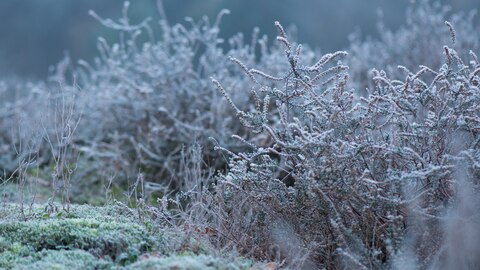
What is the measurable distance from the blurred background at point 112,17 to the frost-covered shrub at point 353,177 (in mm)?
11791

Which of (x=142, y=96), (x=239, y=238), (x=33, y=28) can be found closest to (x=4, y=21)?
(x=33, y=28)

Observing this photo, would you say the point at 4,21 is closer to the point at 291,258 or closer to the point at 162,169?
the point at 162,169

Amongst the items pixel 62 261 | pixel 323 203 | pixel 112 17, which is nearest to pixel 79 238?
pixel 62 261

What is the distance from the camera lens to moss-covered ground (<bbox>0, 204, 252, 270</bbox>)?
314 cm

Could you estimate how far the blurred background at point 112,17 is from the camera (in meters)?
15.6

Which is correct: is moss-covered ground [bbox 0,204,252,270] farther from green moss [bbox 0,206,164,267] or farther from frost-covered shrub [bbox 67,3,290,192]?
frost-covered shrub [bbox 67,3,290,192]

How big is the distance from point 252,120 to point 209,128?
3.19 meters

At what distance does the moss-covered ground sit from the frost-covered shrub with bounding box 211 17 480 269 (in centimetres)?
32

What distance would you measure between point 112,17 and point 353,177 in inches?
524

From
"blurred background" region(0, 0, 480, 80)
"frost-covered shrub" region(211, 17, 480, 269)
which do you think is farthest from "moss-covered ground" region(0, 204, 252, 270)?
"blurred background" region(0, 0, 480, 80)

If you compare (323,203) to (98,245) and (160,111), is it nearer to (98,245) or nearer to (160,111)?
(98,245)

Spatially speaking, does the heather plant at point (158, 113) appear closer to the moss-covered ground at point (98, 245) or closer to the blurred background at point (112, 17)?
the moss-covered ground at point (98, 245)

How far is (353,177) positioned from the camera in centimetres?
346

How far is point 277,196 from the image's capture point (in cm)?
376
